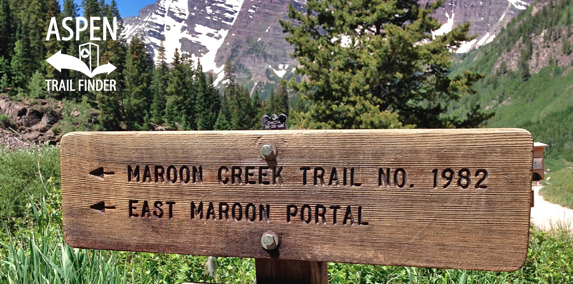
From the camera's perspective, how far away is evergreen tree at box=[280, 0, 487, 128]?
16.3m

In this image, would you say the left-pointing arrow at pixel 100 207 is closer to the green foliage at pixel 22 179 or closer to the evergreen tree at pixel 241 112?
the green foliage at pixel 22 179

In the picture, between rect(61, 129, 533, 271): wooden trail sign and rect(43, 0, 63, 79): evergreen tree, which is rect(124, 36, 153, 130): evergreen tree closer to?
rect(43, 0, 63, 79): evergreen tree

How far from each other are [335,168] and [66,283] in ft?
4.80

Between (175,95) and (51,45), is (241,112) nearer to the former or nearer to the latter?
(175,95)

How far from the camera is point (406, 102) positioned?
19.2m

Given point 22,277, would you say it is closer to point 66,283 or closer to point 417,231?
point 66,283

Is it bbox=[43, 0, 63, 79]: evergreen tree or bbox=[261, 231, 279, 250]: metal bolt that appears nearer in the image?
bbox=[261, 231, 279, 250]: metal bolt

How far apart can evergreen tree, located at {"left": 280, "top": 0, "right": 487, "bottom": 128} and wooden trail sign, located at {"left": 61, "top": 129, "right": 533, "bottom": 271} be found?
1373cm

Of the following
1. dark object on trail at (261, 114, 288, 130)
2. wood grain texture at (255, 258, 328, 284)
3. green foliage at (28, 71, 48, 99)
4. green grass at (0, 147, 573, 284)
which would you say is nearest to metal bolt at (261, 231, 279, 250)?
wood grain texture at (255, 258, 328, 284)

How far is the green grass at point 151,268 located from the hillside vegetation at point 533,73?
3902 inches

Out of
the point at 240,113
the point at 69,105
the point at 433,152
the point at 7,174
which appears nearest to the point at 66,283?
the point at 433,152

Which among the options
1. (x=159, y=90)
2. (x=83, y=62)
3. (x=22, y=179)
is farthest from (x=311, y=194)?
(x=159, y=90)

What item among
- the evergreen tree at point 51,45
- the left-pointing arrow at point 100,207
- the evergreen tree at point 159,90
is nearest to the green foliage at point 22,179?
the left-pointing arrow at point 100,207

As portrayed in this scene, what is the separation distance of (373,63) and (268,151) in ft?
50.2
